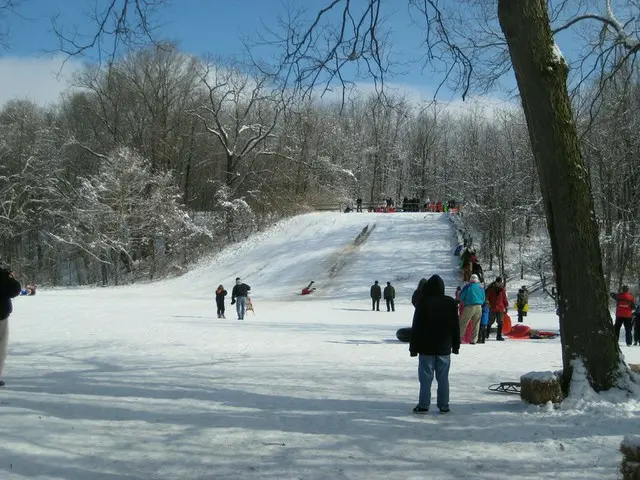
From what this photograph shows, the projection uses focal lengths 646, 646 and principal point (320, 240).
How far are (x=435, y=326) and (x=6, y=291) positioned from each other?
5269 mm

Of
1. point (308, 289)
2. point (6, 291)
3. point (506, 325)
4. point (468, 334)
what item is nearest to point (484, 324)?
point (468, 334)

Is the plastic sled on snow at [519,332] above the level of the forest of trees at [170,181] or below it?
below

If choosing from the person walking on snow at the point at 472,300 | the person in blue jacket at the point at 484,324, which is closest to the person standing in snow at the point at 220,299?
the person in blue jacket at the point at 484,324

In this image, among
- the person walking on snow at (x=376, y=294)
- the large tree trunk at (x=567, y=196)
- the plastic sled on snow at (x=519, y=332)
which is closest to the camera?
the large tree trunk at (x=567, y=196)

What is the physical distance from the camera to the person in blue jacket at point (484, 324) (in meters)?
15.8

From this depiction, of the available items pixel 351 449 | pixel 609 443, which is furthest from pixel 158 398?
pixel 609 443

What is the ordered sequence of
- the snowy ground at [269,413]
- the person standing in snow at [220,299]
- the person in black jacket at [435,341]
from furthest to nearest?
the person standing in snow at [220,299]
the person in black jacket at [435,341]
the snowy ground at [269,413]

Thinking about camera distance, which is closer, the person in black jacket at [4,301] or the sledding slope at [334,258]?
the person in black jacket at [4,301]

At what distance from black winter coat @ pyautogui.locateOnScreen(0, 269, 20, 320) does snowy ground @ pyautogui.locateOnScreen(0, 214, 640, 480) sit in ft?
3.29

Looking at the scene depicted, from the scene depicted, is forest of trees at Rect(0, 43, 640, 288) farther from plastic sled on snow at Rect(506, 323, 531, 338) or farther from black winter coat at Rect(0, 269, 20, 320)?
black winter coat at Rect(0, 269, 20, 320)

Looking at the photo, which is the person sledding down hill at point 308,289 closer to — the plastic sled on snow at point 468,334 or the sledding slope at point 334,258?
the sledding slope at point 334,258

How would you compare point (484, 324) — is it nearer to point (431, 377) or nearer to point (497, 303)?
point (497, 303)

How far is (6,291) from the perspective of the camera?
26.4ft

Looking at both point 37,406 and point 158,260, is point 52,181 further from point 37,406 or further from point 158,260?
point 37,406
